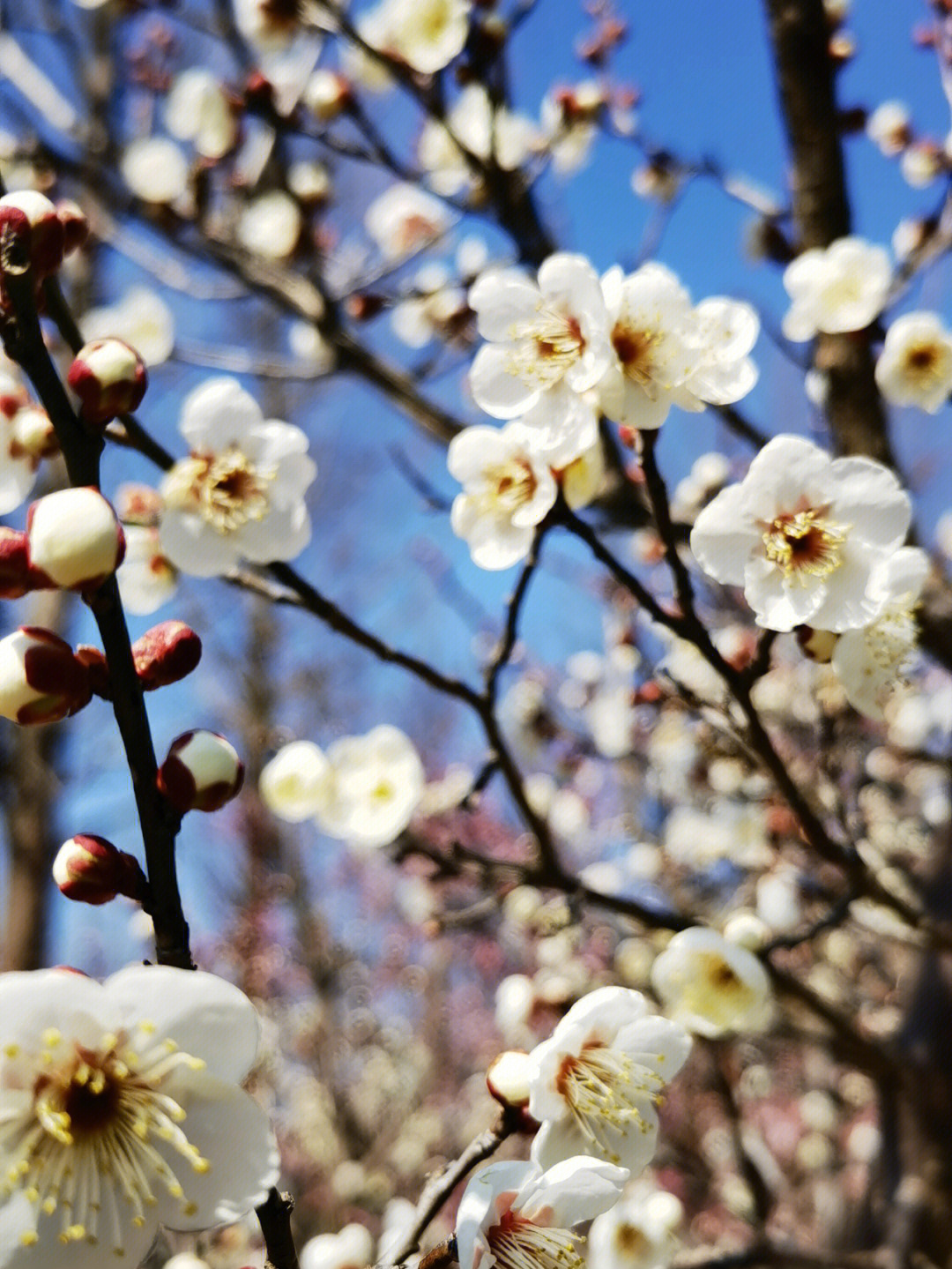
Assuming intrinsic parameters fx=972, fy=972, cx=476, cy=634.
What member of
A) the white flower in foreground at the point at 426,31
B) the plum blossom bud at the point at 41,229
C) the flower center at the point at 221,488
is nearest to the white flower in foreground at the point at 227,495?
the flower center at the point at 221,488

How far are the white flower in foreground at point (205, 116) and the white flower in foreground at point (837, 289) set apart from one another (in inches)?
68.6

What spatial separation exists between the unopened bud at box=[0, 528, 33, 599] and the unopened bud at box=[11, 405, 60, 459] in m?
0.36

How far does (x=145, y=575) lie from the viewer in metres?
1.62

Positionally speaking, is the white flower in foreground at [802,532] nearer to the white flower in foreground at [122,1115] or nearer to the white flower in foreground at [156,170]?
the white flower in foreground at [122,1115]

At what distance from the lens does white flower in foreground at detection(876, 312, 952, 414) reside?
6.04 ft

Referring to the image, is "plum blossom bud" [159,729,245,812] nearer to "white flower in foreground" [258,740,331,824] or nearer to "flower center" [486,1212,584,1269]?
"flower center" [486,1212,584,1269]

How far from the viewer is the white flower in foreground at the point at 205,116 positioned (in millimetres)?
2768

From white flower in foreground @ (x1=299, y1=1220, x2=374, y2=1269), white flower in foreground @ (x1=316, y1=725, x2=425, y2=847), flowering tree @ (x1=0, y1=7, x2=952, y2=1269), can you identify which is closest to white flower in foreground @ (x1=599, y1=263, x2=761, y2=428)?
flowering tree @ (x1=0, y1=7, x2=952, y2=1269)

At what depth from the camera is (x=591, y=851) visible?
7395mm

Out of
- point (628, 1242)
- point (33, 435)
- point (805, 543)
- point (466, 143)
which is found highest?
point (466, 143)

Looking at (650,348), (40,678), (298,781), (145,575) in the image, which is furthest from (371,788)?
(40,678)

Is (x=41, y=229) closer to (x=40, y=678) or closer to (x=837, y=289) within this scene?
(x=40, y=678)

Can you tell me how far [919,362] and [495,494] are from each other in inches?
40.5

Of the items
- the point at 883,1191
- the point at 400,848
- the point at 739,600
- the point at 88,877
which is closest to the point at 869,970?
the point at 883,1191
